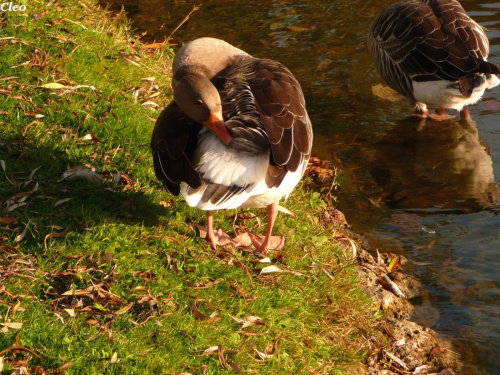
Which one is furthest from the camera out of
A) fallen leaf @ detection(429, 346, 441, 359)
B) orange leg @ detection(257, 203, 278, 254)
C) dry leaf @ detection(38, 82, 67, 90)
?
dry leaf @ detection(38, 82, 67, 90)

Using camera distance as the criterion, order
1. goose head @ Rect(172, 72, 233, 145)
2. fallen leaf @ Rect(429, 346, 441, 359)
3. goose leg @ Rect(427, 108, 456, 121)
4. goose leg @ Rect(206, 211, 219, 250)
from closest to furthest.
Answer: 1. goose head @ Rect(172, 72, 233, 145)
2. fallen leaf @ Rect(429, 346, 441, 359)
3. goose leg @ Rect(206, 211, 219, 250)
4. goose leg @ Rect(427, 108, 456, 121)

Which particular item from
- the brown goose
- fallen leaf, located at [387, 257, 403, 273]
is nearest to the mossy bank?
fallen leaf, located at [387, 257, 403, 273]

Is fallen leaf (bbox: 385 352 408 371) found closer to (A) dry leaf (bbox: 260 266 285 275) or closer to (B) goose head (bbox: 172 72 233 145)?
(A) dry leaf (bbox: 260 266 285 275)

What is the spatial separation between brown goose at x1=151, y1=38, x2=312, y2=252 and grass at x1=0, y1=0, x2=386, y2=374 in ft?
1.40

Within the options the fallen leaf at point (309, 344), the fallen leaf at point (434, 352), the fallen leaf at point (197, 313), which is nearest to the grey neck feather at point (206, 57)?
the fallen leaf at point (197, 313)

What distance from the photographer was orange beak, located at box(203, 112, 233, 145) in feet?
13.3

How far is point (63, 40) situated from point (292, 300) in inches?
152

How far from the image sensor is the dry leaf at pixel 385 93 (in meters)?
8.81

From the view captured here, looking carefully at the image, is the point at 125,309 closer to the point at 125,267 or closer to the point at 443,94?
the point at 125,267

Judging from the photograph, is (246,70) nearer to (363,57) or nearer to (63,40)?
(63,40)

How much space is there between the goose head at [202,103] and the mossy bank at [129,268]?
2.86 ft

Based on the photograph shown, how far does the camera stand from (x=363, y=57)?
9578 millimetres

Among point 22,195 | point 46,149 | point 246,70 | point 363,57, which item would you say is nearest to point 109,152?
point 46,149

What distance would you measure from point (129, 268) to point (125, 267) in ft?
0.09
